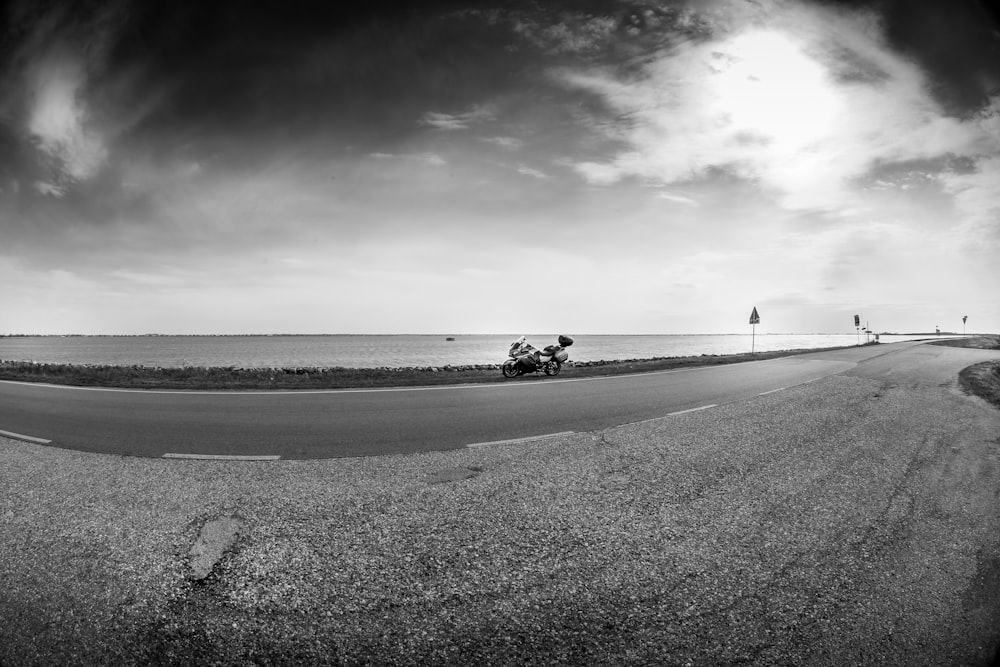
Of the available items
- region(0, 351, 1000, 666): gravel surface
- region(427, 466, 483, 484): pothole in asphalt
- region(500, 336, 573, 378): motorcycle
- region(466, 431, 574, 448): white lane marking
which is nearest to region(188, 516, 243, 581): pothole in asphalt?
region(0, 351, 1000, 666): gravel surface

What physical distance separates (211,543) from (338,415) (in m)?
5.17

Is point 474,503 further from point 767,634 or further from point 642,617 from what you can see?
point 767,634

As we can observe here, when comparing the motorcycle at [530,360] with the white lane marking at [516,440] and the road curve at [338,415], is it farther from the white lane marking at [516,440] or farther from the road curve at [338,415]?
the white lane marking at [516,440]

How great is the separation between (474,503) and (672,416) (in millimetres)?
4781

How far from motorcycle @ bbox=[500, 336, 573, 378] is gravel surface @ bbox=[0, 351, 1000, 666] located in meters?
10.9

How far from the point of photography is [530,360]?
636 inches

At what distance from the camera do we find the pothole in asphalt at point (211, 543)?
2725 millimetres

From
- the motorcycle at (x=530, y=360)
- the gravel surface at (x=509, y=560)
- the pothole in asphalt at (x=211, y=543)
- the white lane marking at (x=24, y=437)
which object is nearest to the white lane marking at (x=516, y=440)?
the gravel surface at (x=509, y=560)

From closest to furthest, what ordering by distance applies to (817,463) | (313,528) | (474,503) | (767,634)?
(767,634), (313,528), (474,503), (817,463)

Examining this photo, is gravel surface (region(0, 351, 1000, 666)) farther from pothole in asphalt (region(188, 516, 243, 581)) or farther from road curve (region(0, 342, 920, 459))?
road curve (region(0, 342, 920, 459))

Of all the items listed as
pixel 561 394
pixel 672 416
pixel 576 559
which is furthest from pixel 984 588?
pixel 561 394

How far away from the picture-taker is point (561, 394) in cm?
1050

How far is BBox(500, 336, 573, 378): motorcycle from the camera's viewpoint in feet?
52.0

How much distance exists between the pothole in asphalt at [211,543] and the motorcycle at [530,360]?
1221 cm
